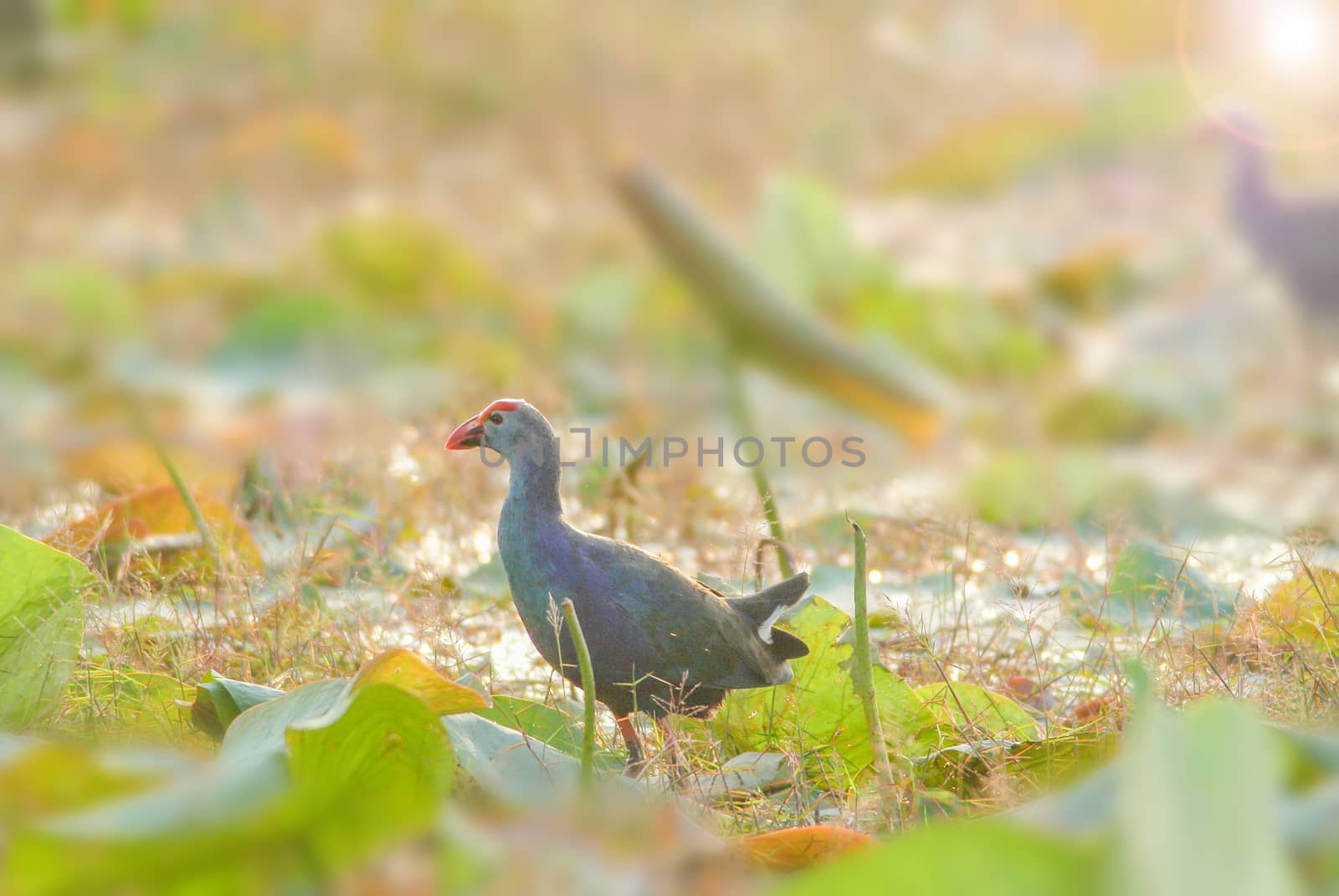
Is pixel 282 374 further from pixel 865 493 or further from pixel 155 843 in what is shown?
pixel 155 843

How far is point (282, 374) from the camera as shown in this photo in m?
2.71

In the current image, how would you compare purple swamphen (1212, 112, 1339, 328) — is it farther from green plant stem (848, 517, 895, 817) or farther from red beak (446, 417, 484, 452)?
green plant stem (848, 517, 895, 817)

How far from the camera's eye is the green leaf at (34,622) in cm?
64

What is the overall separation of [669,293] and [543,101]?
124 centimetres

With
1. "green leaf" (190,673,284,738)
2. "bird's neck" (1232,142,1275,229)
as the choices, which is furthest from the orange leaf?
"bird's neck" (1232,142,1275,229)

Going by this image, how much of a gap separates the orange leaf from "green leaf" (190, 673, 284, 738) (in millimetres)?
238

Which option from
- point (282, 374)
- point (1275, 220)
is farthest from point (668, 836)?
point (1275, 220)

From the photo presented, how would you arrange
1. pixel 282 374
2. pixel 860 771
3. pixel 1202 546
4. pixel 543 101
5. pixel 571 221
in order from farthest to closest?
pixel 543 101 → pixel 571 221 → pixel 282 374 → pixel 1202 546 → pixel 860 771

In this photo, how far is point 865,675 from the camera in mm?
632

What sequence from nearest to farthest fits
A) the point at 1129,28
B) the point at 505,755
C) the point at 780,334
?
the point at 505,755
the point at 780,334
the point at 1129,28

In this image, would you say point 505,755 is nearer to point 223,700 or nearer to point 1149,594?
point 223,700

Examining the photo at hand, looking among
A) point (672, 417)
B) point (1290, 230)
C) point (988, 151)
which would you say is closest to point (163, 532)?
point (672, 417)

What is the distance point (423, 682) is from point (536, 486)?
12.8 inches

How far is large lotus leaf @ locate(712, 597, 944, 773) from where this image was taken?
789 millimetres
